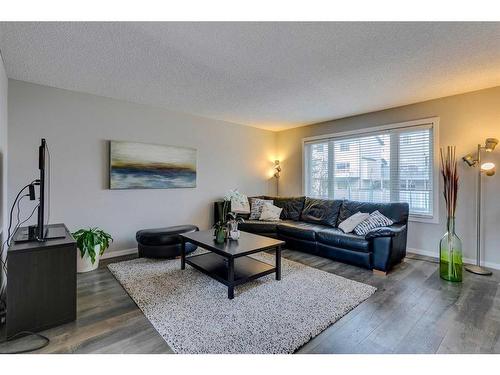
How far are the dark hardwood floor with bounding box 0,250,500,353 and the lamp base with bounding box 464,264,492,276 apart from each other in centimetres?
17

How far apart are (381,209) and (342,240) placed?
92 cm

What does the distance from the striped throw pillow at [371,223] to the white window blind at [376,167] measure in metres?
0.81

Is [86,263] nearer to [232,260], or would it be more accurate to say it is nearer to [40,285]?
[40,285]

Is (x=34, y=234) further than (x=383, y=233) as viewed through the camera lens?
No

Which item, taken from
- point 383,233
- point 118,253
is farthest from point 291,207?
point 118,253

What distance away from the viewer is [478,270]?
3.10 m

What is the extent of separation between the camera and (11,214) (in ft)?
9.56

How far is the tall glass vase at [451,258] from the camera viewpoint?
2857 mm

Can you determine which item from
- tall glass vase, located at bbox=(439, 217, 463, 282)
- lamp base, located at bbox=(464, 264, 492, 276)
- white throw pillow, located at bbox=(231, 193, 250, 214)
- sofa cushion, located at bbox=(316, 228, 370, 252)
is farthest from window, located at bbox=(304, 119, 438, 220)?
white throw pillow, located at bbox=(231, 193, 250, 214)

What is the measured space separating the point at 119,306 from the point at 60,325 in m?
0.43

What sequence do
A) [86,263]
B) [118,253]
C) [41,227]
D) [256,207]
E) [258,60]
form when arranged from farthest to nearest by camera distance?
[256,207] → [118,253] → [86,263] → [258,60] → [41,227]

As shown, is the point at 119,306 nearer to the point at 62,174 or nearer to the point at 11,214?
the point at 11,214

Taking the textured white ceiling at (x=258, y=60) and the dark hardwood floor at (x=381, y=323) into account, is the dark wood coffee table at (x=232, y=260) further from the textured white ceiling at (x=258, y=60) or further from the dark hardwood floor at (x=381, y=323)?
the textured white ceiling at (x=258, y=60)

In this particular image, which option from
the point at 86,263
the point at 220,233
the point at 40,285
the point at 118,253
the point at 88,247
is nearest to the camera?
the point at 40,285
